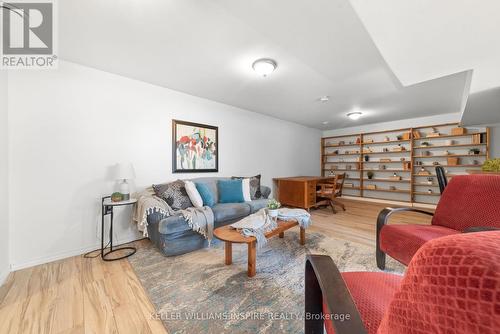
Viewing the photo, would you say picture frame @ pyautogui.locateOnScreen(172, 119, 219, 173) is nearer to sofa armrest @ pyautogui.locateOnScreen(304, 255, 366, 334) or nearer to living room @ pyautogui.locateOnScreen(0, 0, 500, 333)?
living room @ pyautogui.locateOnScreen(0, 0, 500, 333)

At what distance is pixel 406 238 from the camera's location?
1555 millimetres

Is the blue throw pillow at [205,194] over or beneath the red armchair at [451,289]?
beneath

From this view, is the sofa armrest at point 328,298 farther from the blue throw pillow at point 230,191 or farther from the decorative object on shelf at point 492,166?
the decorative object on shelf at point 492,166

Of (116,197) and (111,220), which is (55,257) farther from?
(116,197)

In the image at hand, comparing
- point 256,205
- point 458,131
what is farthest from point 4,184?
point 458,131

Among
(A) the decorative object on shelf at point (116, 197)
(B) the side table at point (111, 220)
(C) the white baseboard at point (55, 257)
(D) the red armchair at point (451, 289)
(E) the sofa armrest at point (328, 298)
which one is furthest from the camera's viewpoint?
(A) the decorative object on shelf at point (116, 197)

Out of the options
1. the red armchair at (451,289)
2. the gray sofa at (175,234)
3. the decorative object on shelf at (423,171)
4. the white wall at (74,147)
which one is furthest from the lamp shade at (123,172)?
the decorative object on shelf at (423,171)

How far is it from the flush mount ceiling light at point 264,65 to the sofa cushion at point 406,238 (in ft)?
6.72

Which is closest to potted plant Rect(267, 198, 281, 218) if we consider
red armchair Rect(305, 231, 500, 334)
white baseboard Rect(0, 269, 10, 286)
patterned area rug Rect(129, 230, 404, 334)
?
patterned area rug Rect(129, 230, 404, 334)

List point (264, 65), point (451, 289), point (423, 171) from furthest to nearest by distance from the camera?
1. point (423, 171)
2. point (264, 65)
3. point (451, 289)

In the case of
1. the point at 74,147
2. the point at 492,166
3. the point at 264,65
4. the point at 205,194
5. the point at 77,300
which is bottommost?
the point at 77,300

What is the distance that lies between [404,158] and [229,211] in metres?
5.04

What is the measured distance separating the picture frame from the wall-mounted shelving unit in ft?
14.3

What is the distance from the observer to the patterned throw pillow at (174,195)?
2.62 metres
